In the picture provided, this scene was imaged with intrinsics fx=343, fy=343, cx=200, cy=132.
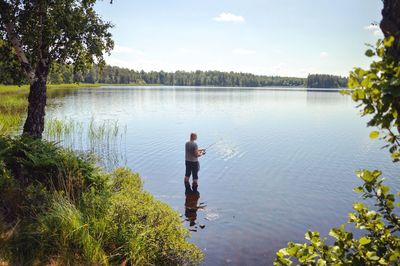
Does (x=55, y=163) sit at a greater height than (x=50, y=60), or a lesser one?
lesser

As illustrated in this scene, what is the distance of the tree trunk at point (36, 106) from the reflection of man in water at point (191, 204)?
6865 mm

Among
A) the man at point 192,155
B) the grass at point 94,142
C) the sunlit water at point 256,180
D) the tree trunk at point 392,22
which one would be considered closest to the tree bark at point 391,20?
the tree trunk at point 392,22

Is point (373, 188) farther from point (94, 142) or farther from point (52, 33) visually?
point (94, 142)

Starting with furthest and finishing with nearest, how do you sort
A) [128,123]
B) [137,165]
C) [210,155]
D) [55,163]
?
[128,123]
[210,155]
[137,165]
[55,163]

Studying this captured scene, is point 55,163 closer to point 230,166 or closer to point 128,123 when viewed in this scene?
point 230,166

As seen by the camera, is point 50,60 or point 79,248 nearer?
point 79,248

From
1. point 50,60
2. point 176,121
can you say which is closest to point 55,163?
point 50,60

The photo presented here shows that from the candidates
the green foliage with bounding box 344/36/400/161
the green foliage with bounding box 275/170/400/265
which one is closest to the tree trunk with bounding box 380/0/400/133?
the green foliage with bounding box 344/36/400/161

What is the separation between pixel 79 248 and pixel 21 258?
117 cm

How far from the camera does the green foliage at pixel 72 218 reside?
748 cm

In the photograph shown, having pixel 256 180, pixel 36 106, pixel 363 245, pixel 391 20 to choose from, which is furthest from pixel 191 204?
pixel 391 20

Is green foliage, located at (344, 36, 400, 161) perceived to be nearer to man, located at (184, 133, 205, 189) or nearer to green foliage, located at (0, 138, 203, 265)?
green foliage, located at (0, 138, 203, 265)

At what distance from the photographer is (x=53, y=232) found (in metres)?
7.55

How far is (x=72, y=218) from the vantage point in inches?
313
